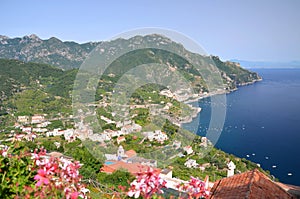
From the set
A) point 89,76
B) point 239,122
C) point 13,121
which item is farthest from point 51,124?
point 239,122

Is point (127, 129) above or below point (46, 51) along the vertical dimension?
below

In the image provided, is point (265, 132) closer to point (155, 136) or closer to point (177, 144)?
point (155, 136)

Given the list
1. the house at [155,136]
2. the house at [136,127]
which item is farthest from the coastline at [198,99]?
the house at [155,136]

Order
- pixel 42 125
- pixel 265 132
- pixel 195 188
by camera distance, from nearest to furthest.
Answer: pixel 195 188 → pixel 42 125 → pixel 265 132

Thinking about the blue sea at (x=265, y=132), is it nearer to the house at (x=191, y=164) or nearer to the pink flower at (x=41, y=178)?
the house at (x=191, y=164)

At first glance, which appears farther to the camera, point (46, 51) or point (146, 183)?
point (46, 51)

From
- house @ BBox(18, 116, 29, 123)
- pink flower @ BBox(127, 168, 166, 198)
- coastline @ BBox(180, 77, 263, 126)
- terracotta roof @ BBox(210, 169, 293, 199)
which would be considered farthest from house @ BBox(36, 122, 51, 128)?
pink flower @ BBox(127, 168, 166, 198)

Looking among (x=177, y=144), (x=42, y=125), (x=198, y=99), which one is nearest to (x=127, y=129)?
(x=177, y=144)

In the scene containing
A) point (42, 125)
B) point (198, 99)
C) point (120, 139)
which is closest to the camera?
point (120, 139)
